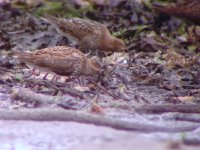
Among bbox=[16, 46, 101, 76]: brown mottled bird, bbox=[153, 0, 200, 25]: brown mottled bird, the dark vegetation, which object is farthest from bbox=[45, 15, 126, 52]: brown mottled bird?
bbox=[16, 46, 101, 76]: brown mottled bird

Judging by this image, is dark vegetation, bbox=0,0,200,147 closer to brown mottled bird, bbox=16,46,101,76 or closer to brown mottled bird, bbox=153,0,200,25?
brown mottled bird, bbox=16,46,101,76

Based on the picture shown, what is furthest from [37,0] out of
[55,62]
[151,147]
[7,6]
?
[151,147]

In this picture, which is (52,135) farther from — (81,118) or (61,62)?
(61,62)

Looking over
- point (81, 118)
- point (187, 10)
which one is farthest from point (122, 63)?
point (81, 118)

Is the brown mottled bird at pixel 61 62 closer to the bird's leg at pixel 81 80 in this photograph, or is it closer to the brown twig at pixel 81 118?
the bird's leg at pixel 81 80

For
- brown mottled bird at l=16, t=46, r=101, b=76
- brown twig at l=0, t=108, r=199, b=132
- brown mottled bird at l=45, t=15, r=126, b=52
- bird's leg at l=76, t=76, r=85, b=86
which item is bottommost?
brown mottled bird at l=45, t=15, r=126, b=52

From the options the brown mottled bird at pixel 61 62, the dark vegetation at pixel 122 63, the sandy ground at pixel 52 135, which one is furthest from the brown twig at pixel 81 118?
the brown mottled bird at pixel 61 62
